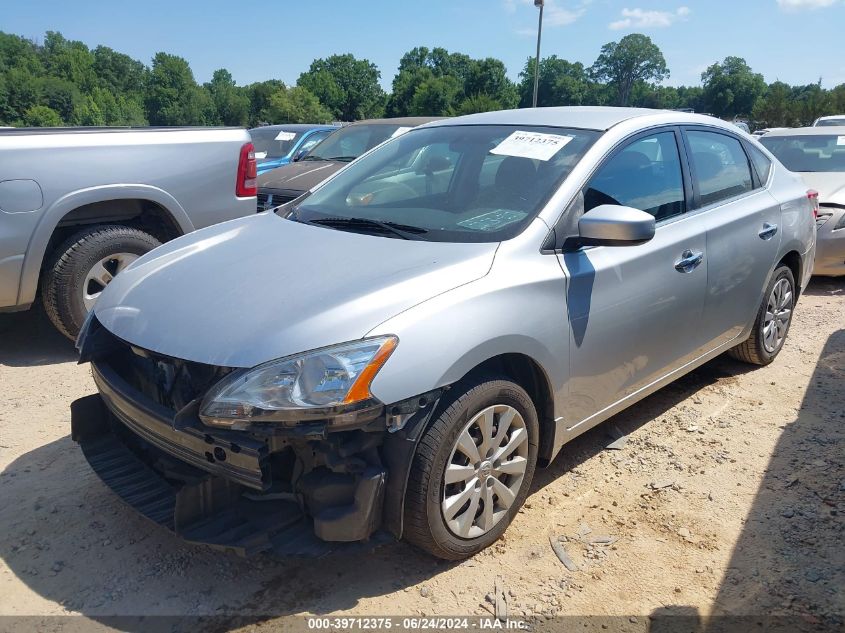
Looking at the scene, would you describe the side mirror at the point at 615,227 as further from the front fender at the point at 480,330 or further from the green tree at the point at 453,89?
the green tree at the point at 453,89

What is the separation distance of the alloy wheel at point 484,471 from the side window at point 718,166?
1.91 metres

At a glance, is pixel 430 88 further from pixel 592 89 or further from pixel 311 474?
pixel 311 474

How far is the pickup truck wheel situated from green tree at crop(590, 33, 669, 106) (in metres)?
116

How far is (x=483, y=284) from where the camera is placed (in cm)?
257

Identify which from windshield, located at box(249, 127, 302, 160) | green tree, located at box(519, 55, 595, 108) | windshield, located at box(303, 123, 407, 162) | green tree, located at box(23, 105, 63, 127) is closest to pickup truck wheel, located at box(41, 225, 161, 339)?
windshield, located at box(303, 123, 407, 162)

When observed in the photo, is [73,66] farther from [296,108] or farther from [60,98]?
[296,108]

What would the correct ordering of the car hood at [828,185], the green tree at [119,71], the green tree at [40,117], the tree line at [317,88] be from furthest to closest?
1. the green tree at [119,71]
2. the tree line at [317,88]
3. the green tree at [40,117]
4. the car hood at [828,185]

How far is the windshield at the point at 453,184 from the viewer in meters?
2.98

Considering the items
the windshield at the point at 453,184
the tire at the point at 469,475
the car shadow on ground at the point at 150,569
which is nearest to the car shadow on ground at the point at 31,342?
the car shadow on ground at the point at 150,569

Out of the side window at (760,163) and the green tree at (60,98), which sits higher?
the green tree at (60,98)

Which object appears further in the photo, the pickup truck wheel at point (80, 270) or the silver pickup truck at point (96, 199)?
the pickup truck wheel at point (80, 270)

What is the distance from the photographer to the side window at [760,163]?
4.37m

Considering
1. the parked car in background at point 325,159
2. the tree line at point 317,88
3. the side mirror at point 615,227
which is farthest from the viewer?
the tree line at point 317,88

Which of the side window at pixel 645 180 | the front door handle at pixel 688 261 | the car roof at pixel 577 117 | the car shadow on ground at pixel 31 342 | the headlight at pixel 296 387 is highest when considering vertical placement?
the car roof at pixel 577 117
